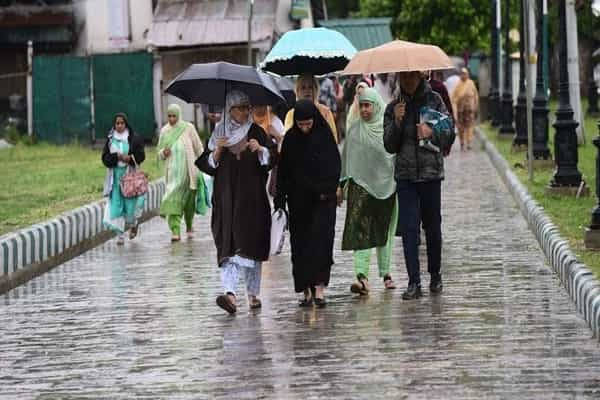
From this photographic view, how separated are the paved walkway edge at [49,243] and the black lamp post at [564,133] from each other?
5.56 m

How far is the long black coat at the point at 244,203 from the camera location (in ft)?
38.9

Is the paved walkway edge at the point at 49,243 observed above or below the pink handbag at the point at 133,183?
below

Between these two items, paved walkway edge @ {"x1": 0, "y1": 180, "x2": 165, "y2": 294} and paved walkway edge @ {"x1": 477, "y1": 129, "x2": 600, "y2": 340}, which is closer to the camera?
paved walkway edge @ {"x1": 477, "y1": 129, "x2": 600, "y2": 340}

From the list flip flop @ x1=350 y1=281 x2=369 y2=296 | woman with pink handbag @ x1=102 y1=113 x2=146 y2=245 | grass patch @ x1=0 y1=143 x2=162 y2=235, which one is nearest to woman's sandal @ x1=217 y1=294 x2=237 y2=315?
flip flop @ x1=350 y1=281 x2=369 y2=296

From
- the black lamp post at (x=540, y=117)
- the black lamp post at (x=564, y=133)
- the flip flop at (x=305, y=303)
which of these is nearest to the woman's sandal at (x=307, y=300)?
the flip flop at (x=305, y=303)

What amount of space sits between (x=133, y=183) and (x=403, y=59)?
6.92 meters

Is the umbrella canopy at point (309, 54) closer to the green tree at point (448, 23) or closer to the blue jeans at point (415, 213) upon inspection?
the blue jeans at point (415, 213)

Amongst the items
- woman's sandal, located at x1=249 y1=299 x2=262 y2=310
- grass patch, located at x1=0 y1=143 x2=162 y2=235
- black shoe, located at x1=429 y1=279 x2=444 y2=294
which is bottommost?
grass patch, located at x1=0 y1=143 x2=162 y2=235

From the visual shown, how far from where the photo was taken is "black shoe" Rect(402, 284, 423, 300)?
12.2 m

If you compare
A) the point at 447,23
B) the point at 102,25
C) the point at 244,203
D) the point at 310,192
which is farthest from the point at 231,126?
the point at 447,23

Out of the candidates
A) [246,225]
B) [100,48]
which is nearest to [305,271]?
[246,225]

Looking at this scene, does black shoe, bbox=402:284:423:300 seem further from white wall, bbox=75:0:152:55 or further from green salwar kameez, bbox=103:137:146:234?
white wall, bbox=75:0:152:55

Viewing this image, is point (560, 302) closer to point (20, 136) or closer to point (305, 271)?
point (305, 271)

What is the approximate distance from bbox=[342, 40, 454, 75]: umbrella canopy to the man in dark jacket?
0.68 ft
